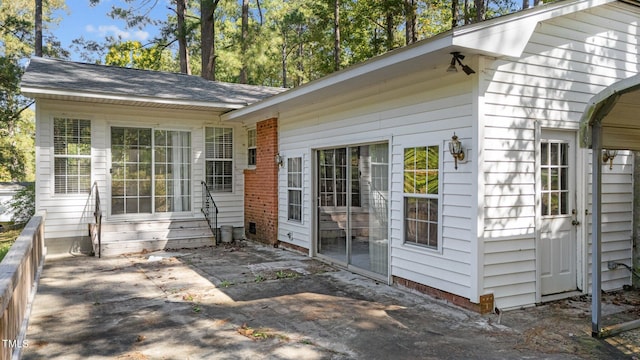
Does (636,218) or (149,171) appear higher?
(149,171)

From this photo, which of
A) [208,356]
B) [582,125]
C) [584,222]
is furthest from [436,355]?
[584,222]

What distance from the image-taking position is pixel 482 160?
465 cm

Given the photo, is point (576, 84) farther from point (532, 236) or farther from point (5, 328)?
point (5, 328)

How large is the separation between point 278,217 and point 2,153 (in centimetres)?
1997

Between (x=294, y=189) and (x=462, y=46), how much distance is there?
4.97 m

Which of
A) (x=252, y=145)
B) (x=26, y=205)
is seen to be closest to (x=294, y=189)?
(x=252, y=145)

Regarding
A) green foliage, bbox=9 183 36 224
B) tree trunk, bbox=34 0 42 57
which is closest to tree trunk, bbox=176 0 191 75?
tree trunk, bbox=34 0 42 57

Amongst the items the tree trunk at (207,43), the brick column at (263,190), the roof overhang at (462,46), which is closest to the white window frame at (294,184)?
the brick column at (263,190)

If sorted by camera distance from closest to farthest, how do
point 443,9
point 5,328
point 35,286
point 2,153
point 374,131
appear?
1. point 5,328
2. point 35,286
3. point 374,131
4. point 443,9
5. point 2,153

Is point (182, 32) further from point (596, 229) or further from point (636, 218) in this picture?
point (596, 229)

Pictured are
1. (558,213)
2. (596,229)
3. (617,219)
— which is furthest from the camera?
(617,219)

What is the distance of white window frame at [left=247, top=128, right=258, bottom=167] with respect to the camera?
33.2 ft

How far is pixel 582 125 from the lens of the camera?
4.07 meters

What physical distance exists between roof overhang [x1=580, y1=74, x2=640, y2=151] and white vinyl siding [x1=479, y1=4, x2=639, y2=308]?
2.48 ft
